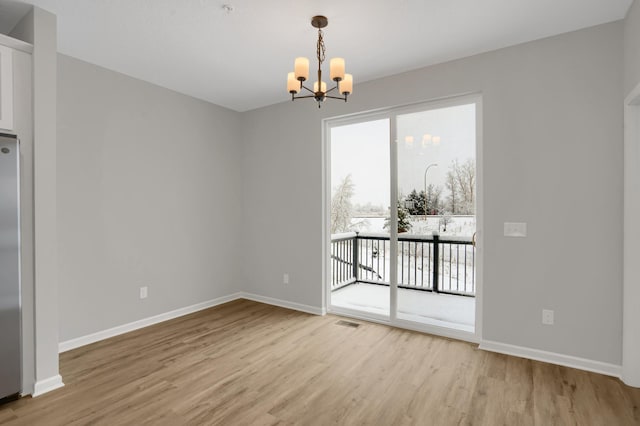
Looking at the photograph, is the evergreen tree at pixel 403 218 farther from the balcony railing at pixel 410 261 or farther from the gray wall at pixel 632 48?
the gray wall at pixel 632 48

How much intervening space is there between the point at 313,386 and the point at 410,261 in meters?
1.80

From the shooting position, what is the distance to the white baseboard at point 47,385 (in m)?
2.37

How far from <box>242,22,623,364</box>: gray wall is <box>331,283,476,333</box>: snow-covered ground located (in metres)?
0.29

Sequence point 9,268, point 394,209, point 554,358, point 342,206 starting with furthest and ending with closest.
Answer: point 342,206 < point 394,209 < point 554,358 < point 9,268

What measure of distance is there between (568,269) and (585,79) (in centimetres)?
159

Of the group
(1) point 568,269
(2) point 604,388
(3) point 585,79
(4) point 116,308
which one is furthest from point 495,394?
(4) point 116,308

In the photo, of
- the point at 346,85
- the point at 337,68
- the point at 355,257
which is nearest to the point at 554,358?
the point at 355,257

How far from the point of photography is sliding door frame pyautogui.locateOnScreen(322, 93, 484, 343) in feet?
10.6

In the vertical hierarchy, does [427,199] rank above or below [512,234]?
above

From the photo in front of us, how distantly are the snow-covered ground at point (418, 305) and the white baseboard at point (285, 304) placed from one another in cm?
23

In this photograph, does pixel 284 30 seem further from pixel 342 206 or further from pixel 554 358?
pixel 554 358

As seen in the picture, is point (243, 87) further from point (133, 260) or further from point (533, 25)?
point (533, 25)

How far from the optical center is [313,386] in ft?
8.25

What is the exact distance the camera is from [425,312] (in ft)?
11.9
